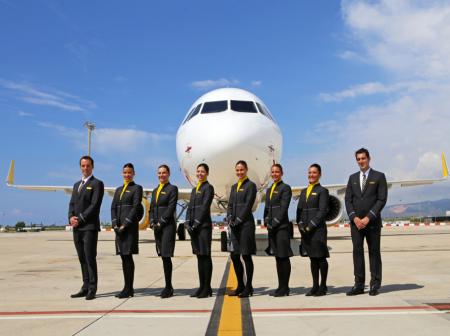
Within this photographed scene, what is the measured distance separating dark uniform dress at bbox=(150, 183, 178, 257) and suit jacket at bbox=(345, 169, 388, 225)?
8.21 feet

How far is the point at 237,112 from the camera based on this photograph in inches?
497

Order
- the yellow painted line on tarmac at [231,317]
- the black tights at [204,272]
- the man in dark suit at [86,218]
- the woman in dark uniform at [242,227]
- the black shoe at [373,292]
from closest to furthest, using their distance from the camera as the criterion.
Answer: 1. the yellow painted line on tarmac at [231,317]
2. the black shoe at [373,292]
3. the black tights at [204,272]
4. the woman in dark uniform at [242,227]
5. the man in dark suit at [86,218]

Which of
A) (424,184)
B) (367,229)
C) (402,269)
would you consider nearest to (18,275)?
(367,229)

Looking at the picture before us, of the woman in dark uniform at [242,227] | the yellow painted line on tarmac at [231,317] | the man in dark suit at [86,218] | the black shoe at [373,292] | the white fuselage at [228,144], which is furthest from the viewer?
the white fuselage at [228,144]

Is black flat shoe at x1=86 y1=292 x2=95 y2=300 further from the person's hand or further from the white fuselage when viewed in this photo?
the white fuselage

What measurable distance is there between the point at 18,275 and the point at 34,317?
4.28 metres

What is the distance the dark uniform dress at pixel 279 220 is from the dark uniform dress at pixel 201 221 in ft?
2.80

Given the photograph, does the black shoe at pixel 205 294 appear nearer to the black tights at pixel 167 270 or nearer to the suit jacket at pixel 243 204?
the black tights at pixel 167 270

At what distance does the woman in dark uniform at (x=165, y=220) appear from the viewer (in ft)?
20.8

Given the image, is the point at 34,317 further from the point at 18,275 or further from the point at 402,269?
the point at 402,269

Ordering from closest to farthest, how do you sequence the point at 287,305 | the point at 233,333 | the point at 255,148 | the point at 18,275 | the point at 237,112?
the point at 233,333, the point at 287,305, the point at 18,275, the point at 255,148, the point at 237,112

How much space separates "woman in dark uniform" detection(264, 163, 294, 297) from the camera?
20.7 ft

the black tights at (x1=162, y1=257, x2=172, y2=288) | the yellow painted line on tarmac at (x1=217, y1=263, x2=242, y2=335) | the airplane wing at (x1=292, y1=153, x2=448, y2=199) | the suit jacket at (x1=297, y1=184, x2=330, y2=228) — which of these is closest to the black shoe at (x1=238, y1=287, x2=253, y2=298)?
the yellow painted line on tarmac at (x1=217, y1=263, x2=242, y2=335)

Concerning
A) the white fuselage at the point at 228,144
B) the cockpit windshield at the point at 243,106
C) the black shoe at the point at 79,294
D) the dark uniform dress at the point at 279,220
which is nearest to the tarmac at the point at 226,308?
the black shoe at the point at 79,294
